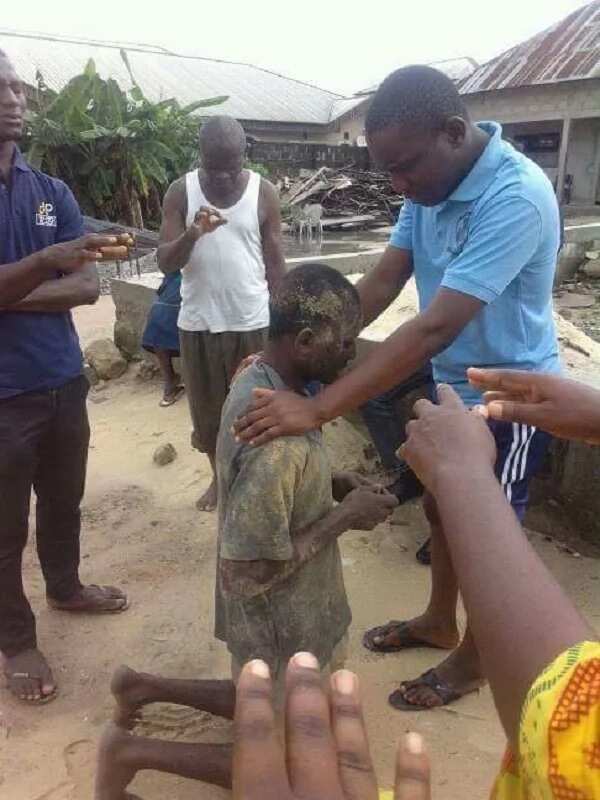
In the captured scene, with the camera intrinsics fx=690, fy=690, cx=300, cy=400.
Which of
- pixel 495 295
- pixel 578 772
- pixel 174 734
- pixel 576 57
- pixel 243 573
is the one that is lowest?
pixel 174 734

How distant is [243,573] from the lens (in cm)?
171

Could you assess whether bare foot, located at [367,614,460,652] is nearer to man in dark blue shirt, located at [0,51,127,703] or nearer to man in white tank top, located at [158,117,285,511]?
man in dark blue shirt, located at [0,51,127,703]

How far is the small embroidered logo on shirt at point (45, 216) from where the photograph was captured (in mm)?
2342

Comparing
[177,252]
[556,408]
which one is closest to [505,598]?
[556,408]

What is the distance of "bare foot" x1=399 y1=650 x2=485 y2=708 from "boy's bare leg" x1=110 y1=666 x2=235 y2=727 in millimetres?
677

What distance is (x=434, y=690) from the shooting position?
2373 mm

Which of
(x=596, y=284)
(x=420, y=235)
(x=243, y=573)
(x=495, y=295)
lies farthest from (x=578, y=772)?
(x=596, y=284)

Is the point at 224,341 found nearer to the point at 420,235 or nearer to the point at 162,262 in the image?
the point at 162,262

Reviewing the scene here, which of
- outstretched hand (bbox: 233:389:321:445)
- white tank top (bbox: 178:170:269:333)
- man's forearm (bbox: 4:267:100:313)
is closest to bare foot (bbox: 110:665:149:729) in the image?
outstretched hand (bbox: 233:389:321:445)

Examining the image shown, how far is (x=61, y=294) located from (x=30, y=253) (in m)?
0.18

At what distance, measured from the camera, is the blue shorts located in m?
2.14

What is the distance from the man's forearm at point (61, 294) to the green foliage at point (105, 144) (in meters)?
10.6

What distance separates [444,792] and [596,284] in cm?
787

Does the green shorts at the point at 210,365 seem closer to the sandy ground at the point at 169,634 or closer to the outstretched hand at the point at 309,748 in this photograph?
the sandy ground at the point at 169,634
